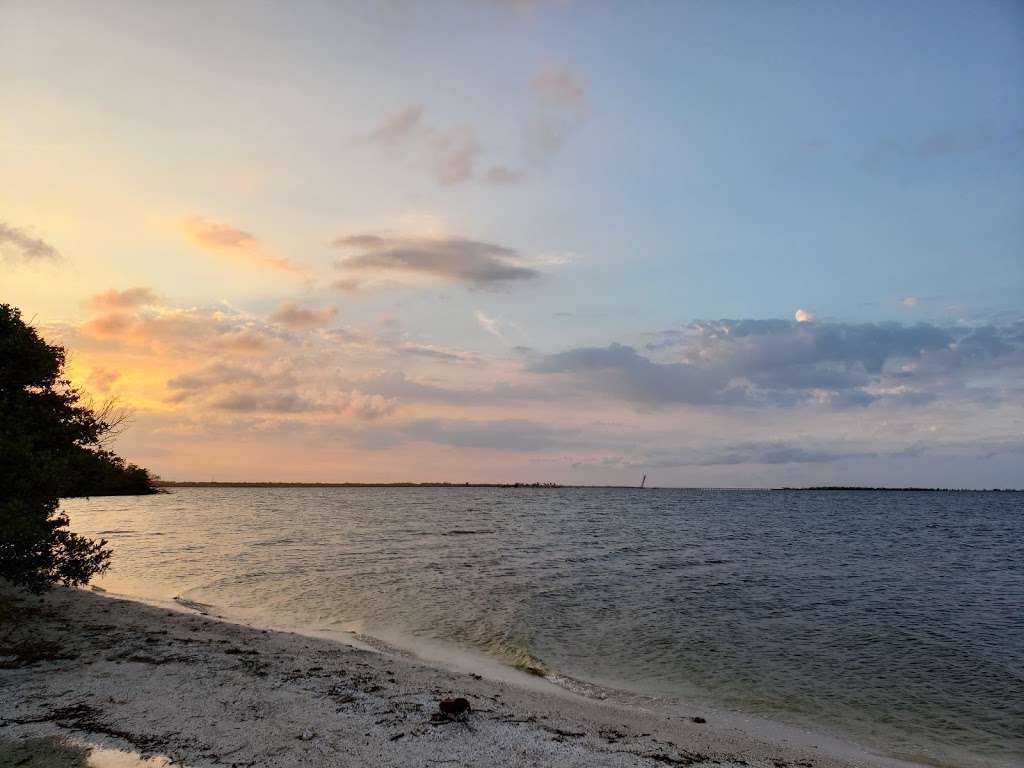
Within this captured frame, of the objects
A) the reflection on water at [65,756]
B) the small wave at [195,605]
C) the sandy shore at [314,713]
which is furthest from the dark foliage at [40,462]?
the small wave at [195,605]

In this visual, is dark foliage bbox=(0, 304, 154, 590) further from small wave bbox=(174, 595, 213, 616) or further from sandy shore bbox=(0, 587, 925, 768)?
small wave bbox=(174, 595, 213, 616)

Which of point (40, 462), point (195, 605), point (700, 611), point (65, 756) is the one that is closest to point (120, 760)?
point (65, 756)

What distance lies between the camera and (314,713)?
11617 mm

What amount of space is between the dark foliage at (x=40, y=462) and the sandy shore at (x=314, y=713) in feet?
7.02

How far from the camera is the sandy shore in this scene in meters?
10.1

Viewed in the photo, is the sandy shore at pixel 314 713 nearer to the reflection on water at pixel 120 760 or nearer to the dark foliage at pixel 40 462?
the reflection on water at pixel 120 760

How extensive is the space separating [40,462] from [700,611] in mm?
24934

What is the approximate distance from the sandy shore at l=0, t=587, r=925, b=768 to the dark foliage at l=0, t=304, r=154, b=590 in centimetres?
214

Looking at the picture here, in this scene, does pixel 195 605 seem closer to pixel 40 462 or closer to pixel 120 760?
pixel 40 462

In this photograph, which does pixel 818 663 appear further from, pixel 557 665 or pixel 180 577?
pixel 180 577

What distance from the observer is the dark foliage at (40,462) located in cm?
1407

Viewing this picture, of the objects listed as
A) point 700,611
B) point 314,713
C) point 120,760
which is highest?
point 120,760

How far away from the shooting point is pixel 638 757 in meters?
10.6

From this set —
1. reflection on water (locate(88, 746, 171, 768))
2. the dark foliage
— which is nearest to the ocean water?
the dark foliage
